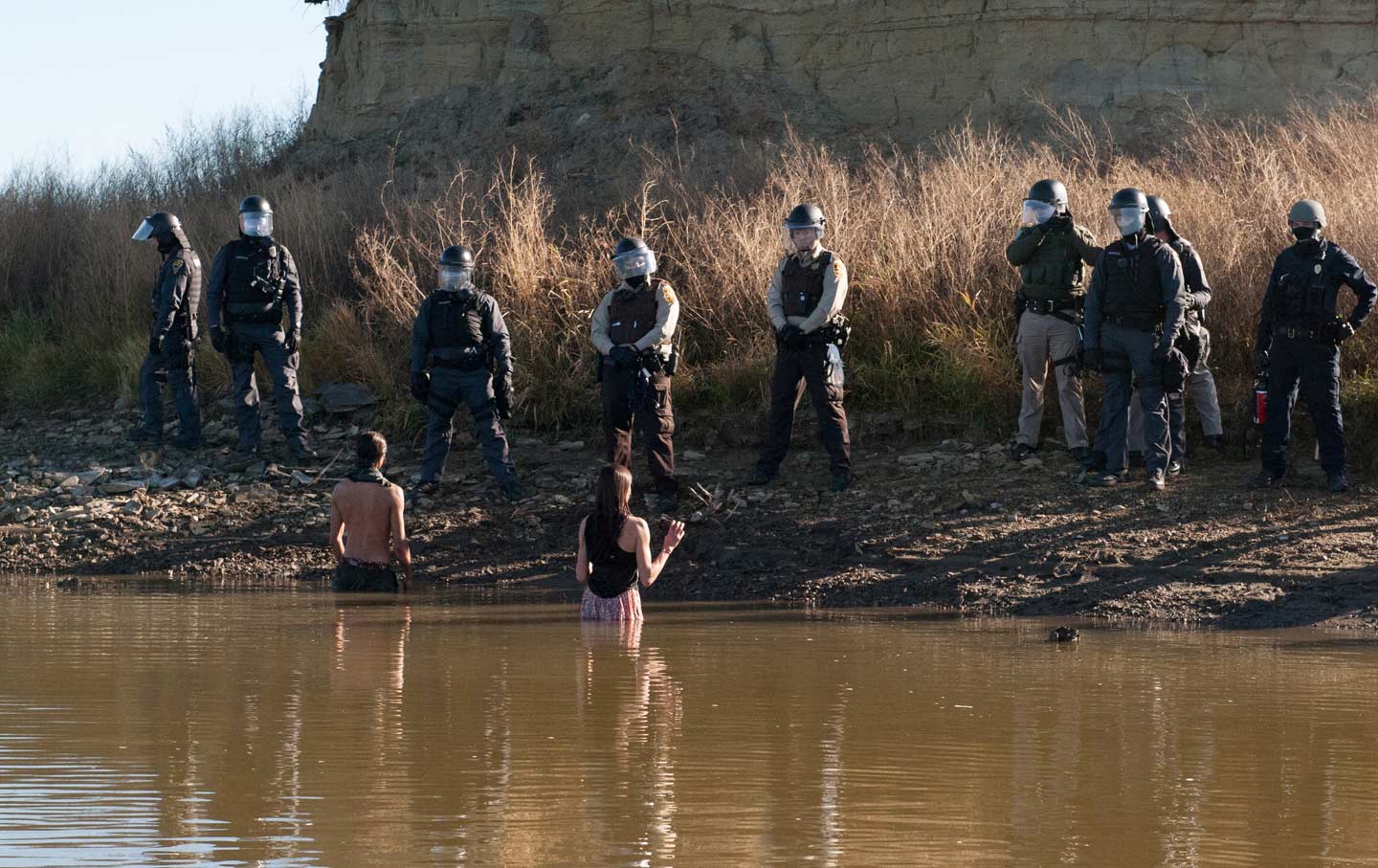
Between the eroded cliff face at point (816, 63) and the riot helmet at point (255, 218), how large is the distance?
8.71 m

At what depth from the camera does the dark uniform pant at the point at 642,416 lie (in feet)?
43.3

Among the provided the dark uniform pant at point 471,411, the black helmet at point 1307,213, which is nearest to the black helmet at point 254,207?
the dark uniform pant at point 471,411

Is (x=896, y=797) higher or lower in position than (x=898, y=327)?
lower

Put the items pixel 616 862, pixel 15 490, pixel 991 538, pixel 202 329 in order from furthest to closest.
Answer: pixel 202 329
pixel 15 490
pixel 991 538
pixel 616 862

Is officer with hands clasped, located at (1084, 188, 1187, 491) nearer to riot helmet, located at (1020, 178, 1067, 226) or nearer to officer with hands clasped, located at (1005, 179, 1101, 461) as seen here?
officer with hands clasped, located at (1005, 179, 1101, 461)

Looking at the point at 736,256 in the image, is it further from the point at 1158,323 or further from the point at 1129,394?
the point at 1158,323

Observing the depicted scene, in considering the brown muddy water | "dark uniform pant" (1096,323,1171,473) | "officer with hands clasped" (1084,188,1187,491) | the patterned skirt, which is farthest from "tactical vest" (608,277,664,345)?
the brown muddy water

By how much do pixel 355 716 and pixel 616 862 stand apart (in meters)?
2.37

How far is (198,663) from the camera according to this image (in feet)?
27.2

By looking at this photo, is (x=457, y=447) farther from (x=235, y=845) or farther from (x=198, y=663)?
(x=235, y=845)

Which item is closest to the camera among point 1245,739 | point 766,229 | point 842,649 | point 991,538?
point 1245,739

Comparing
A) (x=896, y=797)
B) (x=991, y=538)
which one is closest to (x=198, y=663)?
(x=896, y=797)

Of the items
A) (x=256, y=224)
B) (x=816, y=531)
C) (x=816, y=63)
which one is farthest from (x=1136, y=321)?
(x=816, y=63)

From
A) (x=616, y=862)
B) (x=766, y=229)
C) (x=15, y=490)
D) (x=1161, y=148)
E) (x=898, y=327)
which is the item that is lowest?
(x=616, y=862)
